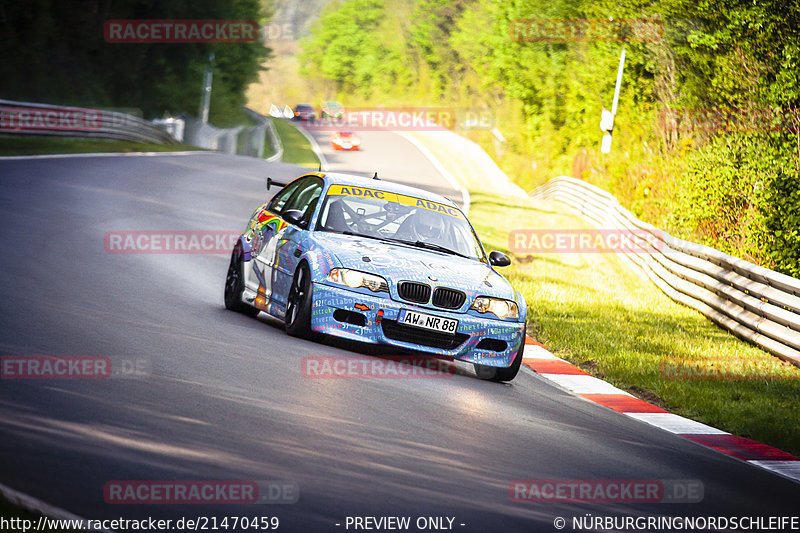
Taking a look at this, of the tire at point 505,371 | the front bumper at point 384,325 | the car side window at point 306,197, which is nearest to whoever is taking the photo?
the front bumper at point 384,325

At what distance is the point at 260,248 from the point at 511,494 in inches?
223

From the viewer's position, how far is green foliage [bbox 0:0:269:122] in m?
41.6

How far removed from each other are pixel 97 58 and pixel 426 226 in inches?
1741

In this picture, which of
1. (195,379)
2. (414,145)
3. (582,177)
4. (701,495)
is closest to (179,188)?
(195,379)

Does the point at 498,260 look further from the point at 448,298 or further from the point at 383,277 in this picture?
the point at 383,277

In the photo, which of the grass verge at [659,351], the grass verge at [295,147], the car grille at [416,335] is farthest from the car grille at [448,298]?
the grass verge at [295,147]

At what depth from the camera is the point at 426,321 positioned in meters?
8.95

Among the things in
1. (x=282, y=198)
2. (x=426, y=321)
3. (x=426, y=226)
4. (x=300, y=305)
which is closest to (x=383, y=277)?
(x=426, y=321)

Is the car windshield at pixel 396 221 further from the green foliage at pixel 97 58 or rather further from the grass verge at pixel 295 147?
the grass verge at pixel 295 147

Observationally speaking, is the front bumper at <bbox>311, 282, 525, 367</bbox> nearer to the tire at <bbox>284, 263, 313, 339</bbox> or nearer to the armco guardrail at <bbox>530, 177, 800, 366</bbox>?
the tire at <bbox>284, 263, 313, 339</bbox>

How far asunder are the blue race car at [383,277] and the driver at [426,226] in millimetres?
13

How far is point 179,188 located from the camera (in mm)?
24859

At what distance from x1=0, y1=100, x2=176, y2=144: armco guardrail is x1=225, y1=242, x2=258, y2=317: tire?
21.7 m

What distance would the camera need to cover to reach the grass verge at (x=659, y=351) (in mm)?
9609
